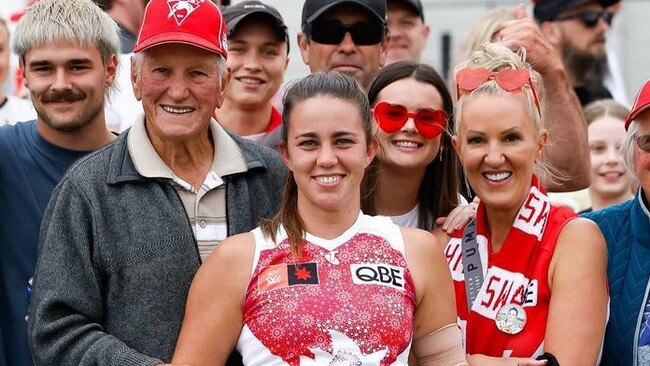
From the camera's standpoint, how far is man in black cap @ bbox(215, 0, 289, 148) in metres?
6.31

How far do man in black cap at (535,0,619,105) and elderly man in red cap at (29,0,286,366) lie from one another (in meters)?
3.53

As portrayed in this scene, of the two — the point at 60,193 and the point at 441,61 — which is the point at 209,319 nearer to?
the point at 60,193

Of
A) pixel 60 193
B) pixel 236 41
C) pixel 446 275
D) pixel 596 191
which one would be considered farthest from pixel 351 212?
pixel 596 191

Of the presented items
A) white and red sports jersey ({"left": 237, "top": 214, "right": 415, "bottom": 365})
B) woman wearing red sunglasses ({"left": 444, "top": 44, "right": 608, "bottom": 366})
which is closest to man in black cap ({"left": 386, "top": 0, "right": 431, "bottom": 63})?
woman wearing red sunglasses ({"left": 444, "top": 44, "right": 608, "bottom": 366})

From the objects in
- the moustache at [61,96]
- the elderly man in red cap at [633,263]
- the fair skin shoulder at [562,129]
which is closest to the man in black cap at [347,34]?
the fair skin shoulder at [562,129]

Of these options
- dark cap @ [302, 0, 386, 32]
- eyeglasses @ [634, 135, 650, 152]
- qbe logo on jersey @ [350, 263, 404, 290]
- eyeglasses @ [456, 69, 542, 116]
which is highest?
dark cap @ [302, 0, 386, 32]

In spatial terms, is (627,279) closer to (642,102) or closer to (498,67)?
(642,102)

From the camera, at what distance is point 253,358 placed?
14.2ft

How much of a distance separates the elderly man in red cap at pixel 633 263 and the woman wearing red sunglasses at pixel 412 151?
1.92ft

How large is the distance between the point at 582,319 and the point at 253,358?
3.67ft

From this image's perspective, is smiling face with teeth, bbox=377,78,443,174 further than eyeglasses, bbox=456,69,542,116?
Yes

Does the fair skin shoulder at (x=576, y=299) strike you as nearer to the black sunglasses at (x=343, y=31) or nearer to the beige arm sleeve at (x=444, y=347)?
the beige arm sleeve at (x=444, y=347)

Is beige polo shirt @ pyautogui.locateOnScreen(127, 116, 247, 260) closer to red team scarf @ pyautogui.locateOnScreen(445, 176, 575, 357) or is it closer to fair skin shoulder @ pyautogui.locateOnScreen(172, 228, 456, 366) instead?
fair skin shoulder @ pyautogui.locateOnScreen(172, 228, 456, 366)

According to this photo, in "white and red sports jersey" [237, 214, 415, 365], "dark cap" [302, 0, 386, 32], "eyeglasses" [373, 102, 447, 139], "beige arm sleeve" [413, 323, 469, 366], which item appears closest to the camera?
"white and red sports jersey" [237, 214, 415, 365]
